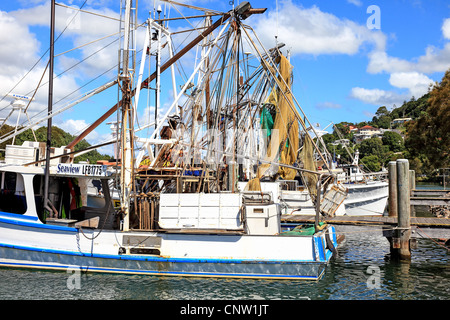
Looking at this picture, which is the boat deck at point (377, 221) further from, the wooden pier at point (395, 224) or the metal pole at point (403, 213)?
the metal pole at point (403, 213)

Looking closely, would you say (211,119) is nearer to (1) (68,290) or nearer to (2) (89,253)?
(2) (89,253)

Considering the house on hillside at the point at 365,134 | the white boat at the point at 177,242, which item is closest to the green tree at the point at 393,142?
the house on hillside at the point at 365,134

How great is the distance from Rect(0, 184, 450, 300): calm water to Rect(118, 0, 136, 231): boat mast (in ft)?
7.33

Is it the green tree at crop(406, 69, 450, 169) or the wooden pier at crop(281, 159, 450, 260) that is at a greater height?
the green tree at crop(406, 69, 450, 169)

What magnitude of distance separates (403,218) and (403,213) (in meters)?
0.22

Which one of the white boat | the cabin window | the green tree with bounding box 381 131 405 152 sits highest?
the green tree with bounding box 381 131 405 152

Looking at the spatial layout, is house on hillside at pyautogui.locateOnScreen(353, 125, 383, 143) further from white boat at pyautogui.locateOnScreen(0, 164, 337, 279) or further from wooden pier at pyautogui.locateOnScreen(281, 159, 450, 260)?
white boat at pyautogui.locateOnScreen(0, 164, 337, 279)

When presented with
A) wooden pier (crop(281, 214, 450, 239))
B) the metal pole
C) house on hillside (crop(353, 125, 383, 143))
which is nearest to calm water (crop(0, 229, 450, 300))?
the metal pole

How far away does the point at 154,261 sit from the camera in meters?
14.2

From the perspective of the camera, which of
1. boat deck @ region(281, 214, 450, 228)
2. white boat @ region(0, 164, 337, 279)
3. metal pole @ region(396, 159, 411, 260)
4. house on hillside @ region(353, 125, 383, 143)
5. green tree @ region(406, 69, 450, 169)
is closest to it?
white boat @ region(0, 164, 337, 279)

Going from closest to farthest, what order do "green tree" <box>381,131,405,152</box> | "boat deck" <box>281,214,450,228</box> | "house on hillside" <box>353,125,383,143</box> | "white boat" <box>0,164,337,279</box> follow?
1. "white boat" <box>0,164,337,279</box>
2. "boat deck" <box>281,214,450,228</box>
3. "green tree" <box>381,131,405,152</box>
4. "house on hillside" <box>353,125,383,143</box>

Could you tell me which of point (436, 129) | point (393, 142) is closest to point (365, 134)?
point (393, 142)

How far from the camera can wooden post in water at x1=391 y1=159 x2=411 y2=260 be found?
1666 cm

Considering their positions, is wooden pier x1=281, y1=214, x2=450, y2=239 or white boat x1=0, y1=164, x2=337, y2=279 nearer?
white boat x1=0, y1=164, x2=337, y2=279
